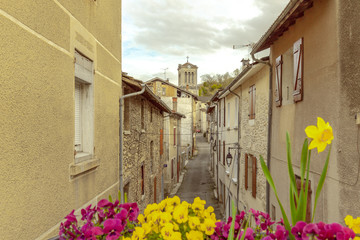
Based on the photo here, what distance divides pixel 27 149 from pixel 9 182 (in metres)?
0.37

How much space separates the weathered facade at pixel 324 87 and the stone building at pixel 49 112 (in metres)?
3.40

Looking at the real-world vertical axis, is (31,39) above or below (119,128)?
above

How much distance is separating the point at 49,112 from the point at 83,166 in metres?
1.11

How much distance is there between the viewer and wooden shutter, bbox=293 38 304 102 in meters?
5.51

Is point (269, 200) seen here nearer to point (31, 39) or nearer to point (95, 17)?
point (95, 17)

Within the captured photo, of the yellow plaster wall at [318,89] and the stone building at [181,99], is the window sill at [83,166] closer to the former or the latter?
the yellow plaster wall at [318,89]

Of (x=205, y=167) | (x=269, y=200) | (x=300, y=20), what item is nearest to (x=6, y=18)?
(x=300, y=20)

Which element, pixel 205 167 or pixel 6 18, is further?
pixel 205 167

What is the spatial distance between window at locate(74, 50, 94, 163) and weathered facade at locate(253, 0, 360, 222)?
344 cm

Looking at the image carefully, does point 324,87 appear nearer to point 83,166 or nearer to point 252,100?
point 83,166

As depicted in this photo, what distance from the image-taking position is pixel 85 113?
183 inches

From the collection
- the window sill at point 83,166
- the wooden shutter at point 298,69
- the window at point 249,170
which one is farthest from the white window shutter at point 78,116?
the window at point 249,170

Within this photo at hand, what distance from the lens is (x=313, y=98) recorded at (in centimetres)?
503

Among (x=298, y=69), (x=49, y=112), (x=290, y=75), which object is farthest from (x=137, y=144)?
(x=49, y=112)
